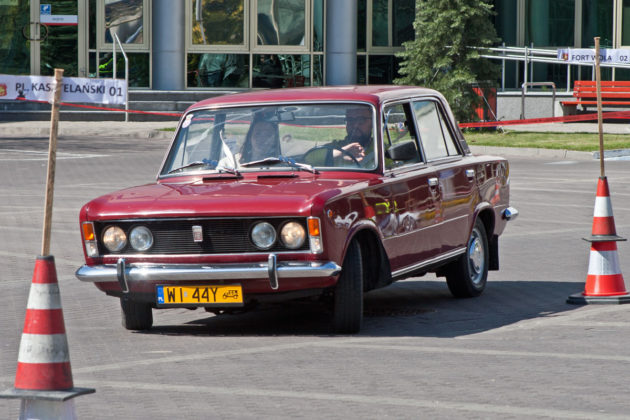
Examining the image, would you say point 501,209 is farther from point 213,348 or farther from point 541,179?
point 541,179

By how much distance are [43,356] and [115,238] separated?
3002 millimetres

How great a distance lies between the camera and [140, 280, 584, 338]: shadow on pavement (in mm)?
8523

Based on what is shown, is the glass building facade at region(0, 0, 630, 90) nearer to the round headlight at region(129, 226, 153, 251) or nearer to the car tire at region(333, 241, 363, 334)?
the round headlight at region(129, 226, 153, 251)

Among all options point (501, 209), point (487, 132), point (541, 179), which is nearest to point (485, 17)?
point (487, 132)

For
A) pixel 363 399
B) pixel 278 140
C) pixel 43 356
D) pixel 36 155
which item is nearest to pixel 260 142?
pixel 278 140

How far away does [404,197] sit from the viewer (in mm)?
8852

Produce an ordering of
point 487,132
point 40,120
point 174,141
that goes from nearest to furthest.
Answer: point 174,141 < point 487,132 < point 40,120

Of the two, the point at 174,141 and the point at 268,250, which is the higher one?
the point at 174,141

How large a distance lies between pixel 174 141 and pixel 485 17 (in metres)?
23.1

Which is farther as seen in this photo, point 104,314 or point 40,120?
point 40,120

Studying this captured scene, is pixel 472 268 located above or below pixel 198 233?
below

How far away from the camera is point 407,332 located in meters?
8.40

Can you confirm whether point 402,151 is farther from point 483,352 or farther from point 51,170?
point 51,170

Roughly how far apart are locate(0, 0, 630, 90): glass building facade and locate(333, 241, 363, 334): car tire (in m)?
30.4
